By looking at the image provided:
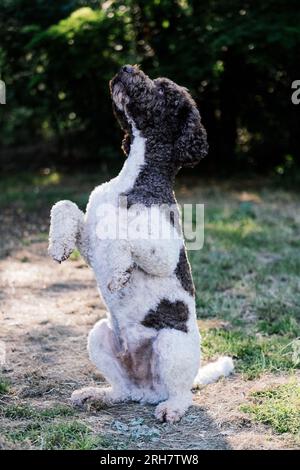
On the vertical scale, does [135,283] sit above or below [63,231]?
below

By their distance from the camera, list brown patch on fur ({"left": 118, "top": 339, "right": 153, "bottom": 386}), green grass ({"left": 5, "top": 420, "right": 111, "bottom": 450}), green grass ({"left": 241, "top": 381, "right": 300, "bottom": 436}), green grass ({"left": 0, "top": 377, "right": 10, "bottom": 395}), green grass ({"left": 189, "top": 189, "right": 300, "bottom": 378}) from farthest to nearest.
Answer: green grass ({"left": 189, "top": 189, "right": 300, "bottom": 378}), green grass ({"left": 0, "top": 377, "right": 10, "bottom": 395}), brown patch on fur ({"left": 118, "top": 339, "right": 153, "bottom": 386}), green grass ({"left": 241, "top": 381, "right": 300, "bottom": 436}), green grass ({"left": 5, "top": 420, "right": 111, "bottom": 450})

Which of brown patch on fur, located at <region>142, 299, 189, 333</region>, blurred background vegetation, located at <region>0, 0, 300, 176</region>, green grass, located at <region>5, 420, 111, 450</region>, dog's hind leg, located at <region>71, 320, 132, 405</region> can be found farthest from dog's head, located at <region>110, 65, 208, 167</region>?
blurred background vegetation, located at <region>0, 0, 300, 176</region>

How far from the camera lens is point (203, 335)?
4805 mm

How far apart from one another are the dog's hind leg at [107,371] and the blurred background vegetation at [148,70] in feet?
19.6

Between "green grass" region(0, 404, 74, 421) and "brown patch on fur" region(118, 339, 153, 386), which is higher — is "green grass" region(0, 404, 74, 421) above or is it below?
below

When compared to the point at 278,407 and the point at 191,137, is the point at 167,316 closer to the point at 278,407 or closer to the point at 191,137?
the point at 278,407

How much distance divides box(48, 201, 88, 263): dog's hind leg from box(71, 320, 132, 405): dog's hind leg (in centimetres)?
53

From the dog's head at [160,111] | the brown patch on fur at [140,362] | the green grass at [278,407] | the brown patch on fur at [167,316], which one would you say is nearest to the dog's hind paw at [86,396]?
the brown patch on fur at [140,362]

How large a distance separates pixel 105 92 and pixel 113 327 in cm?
789

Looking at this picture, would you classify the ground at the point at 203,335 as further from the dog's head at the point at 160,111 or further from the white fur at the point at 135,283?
the dog's head at the point at 160,111

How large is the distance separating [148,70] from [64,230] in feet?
23.8

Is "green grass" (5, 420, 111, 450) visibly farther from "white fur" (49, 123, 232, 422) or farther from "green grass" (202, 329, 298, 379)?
"green grass" (202, 329, 298, 379)

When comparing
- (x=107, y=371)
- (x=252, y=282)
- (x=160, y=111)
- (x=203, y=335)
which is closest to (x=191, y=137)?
(x=160, y=111)

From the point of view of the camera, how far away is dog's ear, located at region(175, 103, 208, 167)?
131 inches
